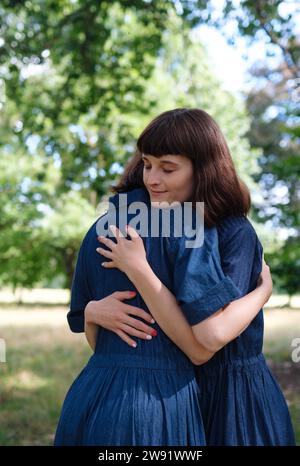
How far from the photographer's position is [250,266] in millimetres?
1895

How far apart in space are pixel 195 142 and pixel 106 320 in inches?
23.1

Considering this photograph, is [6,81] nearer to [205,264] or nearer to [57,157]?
[57,157]

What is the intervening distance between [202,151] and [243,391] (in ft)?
2.48

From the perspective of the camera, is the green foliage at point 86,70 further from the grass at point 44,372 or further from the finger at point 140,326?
the finger at point 140,326

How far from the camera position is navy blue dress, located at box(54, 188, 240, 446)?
5.64ft

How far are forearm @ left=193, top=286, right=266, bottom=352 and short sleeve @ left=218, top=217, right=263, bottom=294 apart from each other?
Result: 6 centimetres

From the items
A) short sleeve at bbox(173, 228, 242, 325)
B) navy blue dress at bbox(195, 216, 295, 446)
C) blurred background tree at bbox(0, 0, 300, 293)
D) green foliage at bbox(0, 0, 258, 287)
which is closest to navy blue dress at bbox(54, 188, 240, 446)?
short sleeve at bbox(173, 228, 242, 325)

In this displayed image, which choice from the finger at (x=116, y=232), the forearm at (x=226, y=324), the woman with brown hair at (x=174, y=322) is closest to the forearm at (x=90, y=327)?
the woman with brown hair at (x=174, y=322)

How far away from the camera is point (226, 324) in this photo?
174cm

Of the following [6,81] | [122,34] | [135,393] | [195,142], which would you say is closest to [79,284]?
[135,393]

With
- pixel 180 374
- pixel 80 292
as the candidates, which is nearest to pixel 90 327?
pixel 80 292

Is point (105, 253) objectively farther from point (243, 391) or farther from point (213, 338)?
point (243, 391)

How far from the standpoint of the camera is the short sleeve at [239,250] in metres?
1.84

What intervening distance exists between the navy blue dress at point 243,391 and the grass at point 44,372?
3461mm
